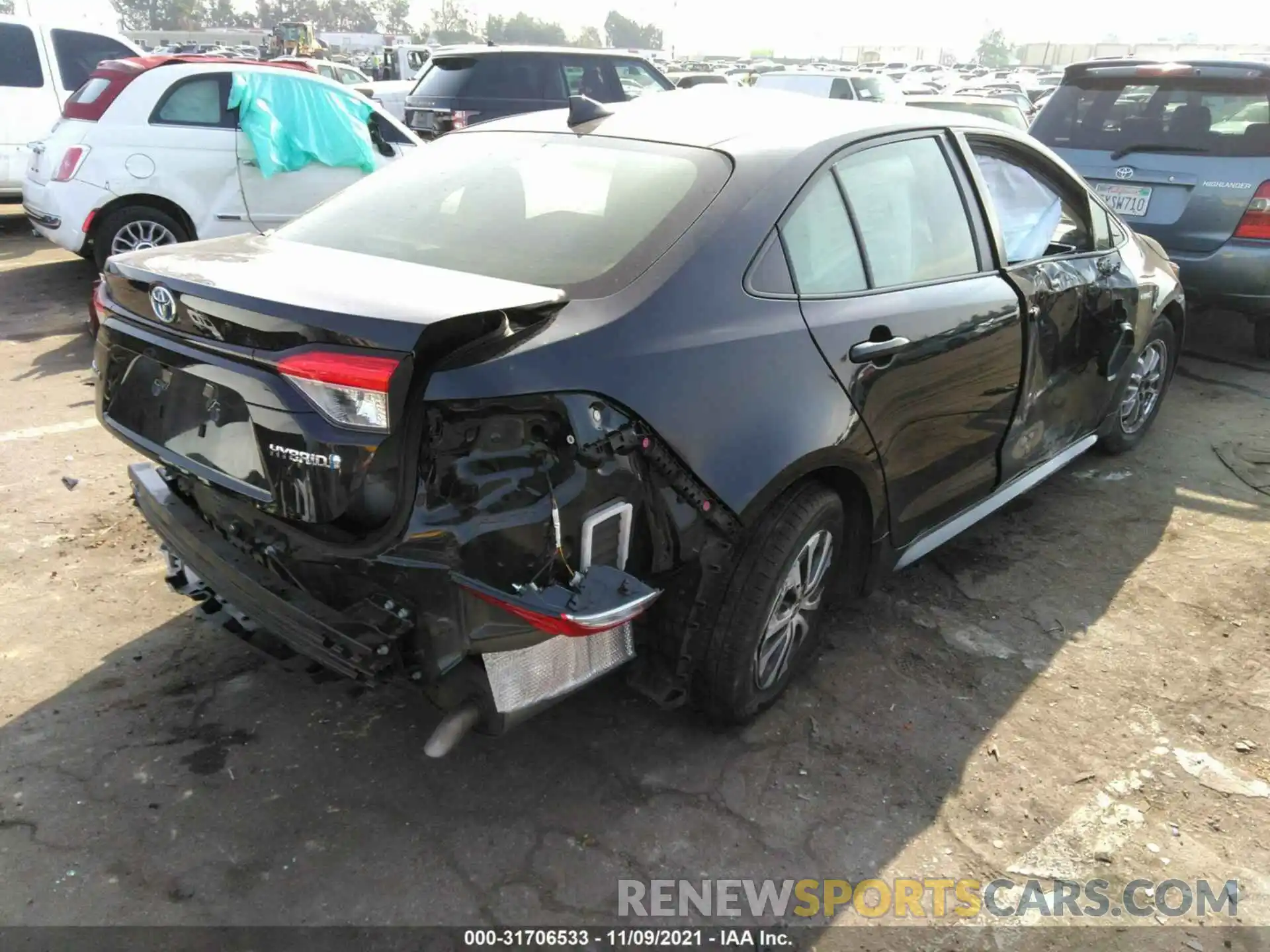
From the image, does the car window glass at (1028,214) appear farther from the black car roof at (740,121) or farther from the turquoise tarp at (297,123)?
the turquoise tarp at (297,123)

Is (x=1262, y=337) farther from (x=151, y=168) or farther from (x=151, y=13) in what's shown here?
(x=151, y=13)

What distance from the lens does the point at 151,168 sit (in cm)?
707

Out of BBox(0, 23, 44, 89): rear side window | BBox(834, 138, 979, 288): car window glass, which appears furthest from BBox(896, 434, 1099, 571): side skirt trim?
BBox(0, 23, 44, 89): rear side window

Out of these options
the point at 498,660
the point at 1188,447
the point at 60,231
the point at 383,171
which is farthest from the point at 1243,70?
the point at 60,231

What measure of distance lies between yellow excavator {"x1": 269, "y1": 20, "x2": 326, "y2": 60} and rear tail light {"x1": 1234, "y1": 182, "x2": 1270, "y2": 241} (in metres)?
31.2

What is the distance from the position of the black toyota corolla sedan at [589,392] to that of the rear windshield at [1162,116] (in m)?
3.45

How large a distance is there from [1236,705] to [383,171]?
3358 mm

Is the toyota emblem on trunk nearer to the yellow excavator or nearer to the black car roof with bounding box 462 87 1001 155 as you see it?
the black car roof with bounding box 462 87 1001 155

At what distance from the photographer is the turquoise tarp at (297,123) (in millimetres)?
7355

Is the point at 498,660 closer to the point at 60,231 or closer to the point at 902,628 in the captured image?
the point at 902,628

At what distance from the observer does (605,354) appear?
221 cm

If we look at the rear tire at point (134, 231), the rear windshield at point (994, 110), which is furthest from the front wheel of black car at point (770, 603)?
the rear windshield at point (994, 110)

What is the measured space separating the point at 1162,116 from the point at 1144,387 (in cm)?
243

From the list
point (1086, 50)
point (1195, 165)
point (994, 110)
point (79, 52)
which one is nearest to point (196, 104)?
point (79, 52)
